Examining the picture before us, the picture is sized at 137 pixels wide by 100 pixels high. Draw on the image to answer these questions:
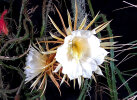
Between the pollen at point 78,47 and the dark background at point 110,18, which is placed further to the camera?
the dark background at point 110,18

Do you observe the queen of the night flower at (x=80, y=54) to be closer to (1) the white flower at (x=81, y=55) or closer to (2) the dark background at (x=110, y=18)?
(1) the white flower at (x=81, y=55)

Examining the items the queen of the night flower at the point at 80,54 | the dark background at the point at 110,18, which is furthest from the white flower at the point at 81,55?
the dark background at the point at 110,18

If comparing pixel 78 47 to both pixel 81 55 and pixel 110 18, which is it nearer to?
pixel 81 55

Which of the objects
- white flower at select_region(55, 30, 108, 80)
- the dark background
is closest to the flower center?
white flower at select_region(55, 30, 108, 80)

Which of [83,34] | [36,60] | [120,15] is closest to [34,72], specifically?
[36,60]

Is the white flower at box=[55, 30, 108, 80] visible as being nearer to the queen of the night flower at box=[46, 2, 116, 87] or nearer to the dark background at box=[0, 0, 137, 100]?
the queen of the night flower at box=[46, 2, 116, 87]

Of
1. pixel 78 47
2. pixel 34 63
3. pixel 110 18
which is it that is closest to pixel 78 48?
pixel 78 47

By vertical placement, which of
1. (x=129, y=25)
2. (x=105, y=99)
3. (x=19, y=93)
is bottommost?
(x=105, y=99)

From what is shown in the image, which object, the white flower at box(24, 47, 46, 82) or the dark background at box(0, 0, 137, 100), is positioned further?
the dark background at box(0, 0, 137, 100)

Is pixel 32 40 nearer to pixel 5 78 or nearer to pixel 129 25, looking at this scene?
pixel 5 78
